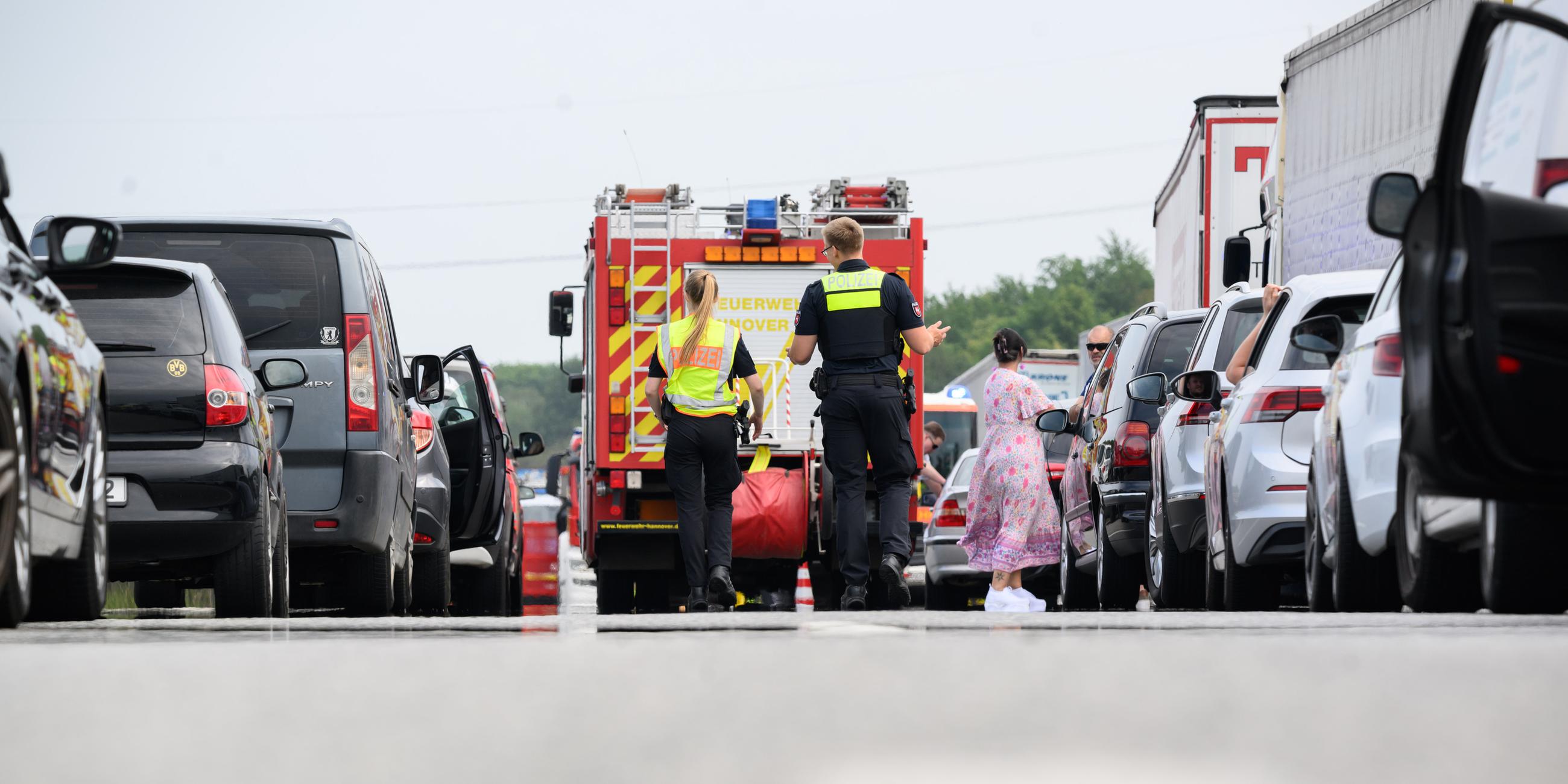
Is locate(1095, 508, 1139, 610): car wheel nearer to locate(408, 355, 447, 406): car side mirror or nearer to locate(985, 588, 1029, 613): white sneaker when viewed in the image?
locate(985, 588, 1029, 613): white sneaker

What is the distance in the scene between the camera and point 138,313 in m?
8.20

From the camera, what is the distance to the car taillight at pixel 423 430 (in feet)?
42.4

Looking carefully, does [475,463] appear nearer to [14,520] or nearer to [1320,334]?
[1320,334]

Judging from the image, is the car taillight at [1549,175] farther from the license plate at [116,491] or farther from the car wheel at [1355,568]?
the license plate at [116,491]

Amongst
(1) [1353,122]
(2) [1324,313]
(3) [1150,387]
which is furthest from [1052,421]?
(1) [1353,122]

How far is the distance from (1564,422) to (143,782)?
333cm

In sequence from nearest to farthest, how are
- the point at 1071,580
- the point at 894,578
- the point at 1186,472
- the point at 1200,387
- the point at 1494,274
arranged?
the point at 1494,274
the point at 1200,387
the point at 894,578
the point at 1186,472
the point at 1071,580

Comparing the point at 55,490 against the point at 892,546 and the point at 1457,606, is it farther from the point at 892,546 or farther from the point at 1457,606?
the point at 892,546

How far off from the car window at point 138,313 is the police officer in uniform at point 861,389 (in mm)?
3349

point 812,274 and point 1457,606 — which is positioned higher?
point 812,274

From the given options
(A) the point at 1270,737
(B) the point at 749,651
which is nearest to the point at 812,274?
(B) the point at 749,651

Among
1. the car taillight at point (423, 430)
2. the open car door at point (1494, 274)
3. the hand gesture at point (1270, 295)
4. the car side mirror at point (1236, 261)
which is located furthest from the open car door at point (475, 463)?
the open car door at point (1494, 274)

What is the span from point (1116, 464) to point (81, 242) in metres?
6.78

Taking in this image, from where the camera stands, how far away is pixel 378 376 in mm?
9539
